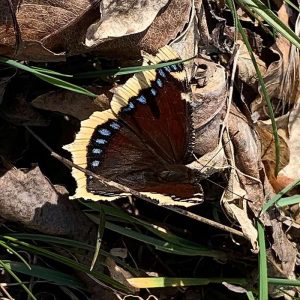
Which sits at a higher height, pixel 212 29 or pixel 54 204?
pixel 212 29

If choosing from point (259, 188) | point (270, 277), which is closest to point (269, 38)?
point (259, 188)

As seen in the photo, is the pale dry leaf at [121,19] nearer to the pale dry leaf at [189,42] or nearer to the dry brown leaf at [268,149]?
the pale dry leaf at [189,42]

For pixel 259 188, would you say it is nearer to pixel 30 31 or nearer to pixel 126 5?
pixel 126 5

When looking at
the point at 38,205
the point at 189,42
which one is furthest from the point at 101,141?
the point at 189,42

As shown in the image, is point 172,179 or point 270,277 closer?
point 172,179

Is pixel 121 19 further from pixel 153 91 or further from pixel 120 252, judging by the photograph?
pixel 120 252

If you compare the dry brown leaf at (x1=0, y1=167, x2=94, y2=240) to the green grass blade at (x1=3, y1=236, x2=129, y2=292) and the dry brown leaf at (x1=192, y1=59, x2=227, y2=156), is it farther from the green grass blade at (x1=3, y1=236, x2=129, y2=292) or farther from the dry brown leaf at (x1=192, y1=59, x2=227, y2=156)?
the dry brown leaf at (x1=192, y1=59, x2=227, y2=156)
